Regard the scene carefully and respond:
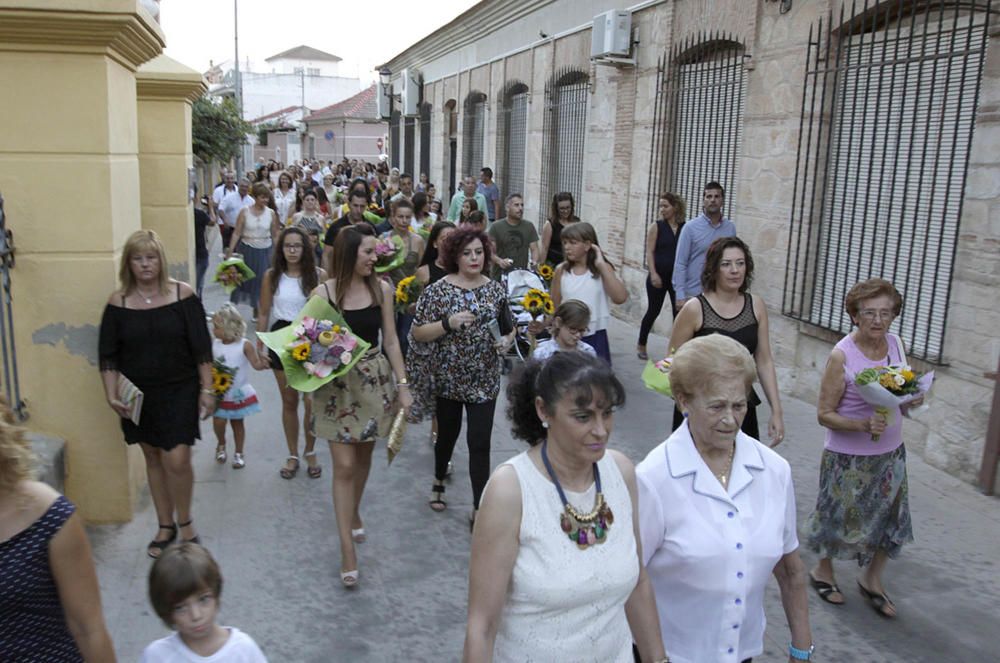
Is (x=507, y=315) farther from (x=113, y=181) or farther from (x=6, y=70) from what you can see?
(x=6, y=70)

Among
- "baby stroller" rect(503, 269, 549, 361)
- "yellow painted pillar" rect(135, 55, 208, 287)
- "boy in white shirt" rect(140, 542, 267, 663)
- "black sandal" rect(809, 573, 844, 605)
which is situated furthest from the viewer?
"yellow painted pillar" rect(135, 55, 208, 287)

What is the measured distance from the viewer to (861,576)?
4.72 metres

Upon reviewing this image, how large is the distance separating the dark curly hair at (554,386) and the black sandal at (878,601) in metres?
2.68

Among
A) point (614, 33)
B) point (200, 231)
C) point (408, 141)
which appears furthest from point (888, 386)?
point (408, 141)

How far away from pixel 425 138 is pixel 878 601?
A: 2625 cm

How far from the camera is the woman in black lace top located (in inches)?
192

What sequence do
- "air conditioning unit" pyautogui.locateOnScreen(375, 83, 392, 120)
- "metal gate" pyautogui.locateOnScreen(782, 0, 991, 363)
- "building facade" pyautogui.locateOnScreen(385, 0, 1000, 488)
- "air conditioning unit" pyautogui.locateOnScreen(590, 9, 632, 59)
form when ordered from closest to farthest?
"building facade" pyautogui.locateOnScreen(385, 0, 1000, 488) → "metal gate" pyautogui.locateOnScreen(782, 0, 991, 363) → "air conditioning unit" pyautogui.locateOnScreen(590, 9, 632, 59) → "air conditioning unit" pyautogui.locateOnScreen(375, 83, 392, 120)

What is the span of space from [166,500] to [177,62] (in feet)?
18.3

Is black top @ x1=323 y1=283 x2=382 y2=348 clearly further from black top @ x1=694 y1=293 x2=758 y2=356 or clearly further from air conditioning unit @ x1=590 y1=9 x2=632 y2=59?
air conditioning unit @ x1=590 y1=9 x2=632 y2=59

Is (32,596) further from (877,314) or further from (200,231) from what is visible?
(200,231)

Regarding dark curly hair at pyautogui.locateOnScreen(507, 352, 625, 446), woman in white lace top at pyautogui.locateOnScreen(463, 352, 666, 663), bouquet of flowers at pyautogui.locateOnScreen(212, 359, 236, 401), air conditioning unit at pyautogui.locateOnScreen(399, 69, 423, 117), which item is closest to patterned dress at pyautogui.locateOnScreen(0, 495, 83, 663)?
woman in white lace top at pyautogui.locateOnScreen(463, 352, 666, 663)

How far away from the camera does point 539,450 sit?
255cm

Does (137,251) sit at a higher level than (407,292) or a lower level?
higher

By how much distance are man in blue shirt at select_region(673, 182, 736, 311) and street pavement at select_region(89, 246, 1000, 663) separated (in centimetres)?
228
